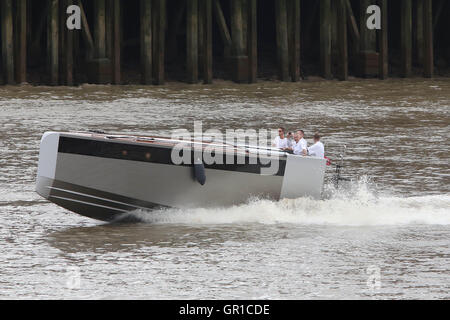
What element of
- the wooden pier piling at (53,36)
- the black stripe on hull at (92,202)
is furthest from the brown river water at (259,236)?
the wooden pier piling at (53,36)

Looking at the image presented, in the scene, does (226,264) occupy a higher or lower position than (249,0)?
lower

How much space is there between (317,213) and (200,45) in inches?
633

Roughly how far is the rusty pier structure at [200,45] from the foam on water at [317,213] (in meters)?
15.0

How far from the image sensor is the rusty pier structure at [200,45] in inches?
1195

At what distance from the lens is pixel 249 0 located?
3145 centimetres

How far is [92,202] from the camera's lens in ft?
50.7

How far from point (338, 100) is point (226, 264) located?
58.4 ft

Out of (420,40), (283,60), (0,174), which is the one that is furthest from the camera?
(420,40)

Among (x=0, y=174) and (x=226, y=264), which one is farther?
A: (x=0, y=174)

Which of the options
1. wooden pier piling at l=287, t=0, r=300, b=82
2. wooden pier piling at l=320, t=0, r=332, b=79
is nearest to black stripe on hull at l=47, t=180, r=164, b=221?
wooden pier piling at l=287, t=0, r=300, b=82

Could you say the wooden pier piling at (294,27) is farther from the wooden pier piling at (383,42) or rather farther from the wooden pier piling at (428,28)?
the wooden pier piling at (428,28)
